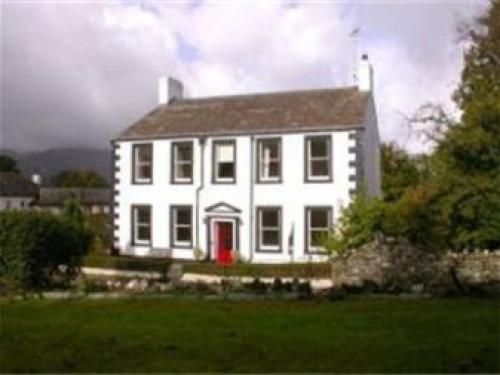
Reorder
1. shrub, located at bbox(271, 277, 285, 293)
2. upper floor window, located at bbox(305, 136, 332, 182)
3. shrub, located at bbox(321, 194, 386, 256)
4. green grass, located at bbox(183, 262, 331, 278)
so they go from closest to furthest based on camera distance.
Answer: shrub, located at bbox(271, 277, 285, 293), shrub, located at bbox(321, 194, 386, 256), green grass, located at bbox(183, 262, 331, 278), upper floor window, located at bbox(305, 136, 332, 182)

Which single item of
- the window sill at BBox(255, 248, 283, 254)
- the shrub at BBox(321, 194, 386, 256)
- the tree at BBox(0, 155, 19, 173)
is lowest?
the window sill at BBox(255, 248, 283, 254)

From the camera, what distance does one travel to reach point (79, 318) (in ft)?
44.0

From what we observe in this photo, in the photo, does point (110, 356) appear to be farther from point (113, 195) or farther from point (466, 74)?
point (113, 195)

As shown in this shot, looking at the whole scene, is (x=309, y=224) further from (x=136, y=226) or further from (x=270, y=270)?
(x=136, y=226)

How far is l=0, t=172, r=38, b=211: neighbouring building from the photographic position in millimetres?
89750

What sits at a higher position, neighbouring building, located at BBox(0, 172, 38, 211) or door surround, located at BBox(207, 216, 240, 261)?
neighbouring building, located at BBox(0, 172, 38, 211)

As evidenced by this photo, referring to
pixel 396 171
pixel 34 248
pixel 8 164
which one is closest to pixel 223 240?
pixel 396 171

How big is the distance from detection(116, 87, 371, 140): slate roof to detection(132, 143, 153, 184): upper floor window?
2.01ft

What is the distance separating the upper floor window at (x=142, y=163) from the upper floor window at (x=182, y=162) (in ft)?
4.81

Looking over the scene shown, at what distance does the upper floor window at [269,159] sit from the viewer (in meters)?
37.1

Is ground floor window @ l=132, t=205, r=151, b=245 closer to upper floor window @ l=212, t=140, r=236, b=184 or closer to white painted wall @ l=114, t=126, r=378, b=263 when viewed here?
white painted wall @ l=114, t=126, r=378, b=263

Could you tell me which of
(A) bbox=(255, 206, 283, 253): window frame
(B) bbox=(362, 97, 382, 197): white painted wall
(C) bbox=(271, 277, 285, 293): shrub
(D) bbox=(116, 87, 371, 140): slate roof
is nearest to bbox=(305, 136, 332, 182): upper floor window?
(D) bbox=(116, 87, 371, 140): slate roof

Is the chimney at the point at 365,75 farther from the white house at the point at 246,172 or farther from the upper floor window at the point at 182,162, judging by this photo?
the upper floor window at the point at 182,162

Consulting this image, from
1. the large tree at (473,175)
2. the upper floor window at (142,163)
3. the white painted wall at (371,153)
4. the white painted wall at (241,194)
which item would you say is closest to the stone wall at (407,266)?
the large tree at (473,175)
